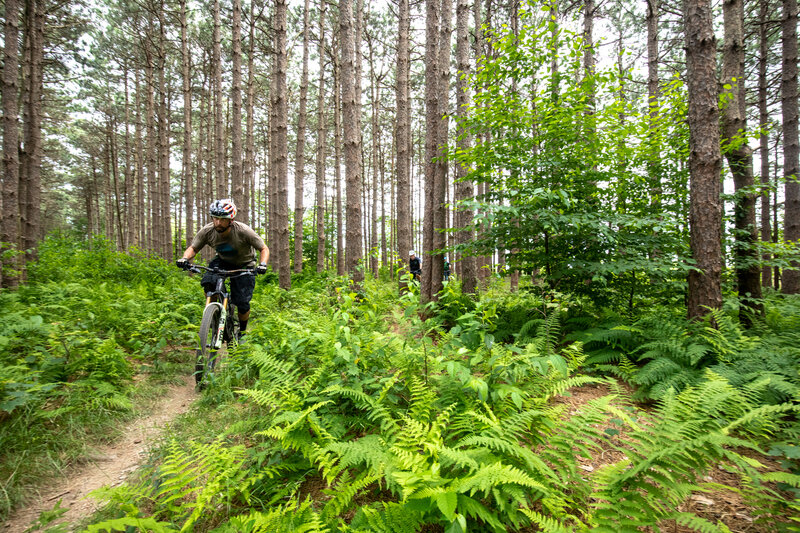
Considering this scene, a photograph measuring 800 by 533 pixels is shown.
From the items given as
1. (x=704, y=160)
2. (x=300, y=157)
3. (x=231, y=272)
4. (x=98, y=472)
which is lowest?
(x=98, y=472)

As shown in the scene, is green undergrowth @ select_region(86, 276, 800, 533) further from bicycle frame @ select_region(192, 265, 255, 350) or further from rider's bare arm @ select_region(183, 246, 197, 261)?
rider's bare arm @ select_region(183, 246, 197, 261)

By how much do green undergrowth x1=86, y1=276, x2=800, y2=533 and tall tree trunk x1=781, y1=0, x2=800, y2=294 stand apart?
6.72 meters

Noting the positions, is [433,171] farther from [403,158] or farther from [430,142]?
[403,158]

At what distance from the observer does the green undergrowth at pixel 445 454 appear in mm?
1611

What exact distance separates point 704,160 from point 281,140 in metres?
10.3

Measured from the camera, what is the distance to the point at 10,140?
641 cm

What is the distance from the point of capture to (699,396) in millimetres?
2111

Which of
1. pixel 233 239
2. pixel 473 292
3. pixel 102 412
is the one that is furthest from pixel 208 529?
pixel 473 292

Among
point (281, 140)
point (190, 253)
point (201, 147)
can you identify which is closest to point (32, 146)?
point (281, 140)

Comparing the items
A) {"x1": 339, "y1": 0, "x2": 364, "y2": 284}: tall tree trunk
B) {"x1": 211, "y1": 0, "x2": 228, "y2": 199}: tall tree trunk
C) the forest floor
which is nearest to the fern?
the forest floor

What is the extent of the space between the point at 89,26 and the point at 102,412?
17.1 m

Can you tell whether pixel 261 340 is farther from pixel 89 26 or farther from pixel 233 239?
pixel 89 26

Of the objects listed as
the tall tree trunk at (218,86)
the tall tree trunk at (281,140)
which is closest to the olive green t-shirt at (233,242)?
the tall tree trunk at (281,140)

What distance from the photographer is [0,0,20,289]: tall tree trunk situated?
6113 millimetres
